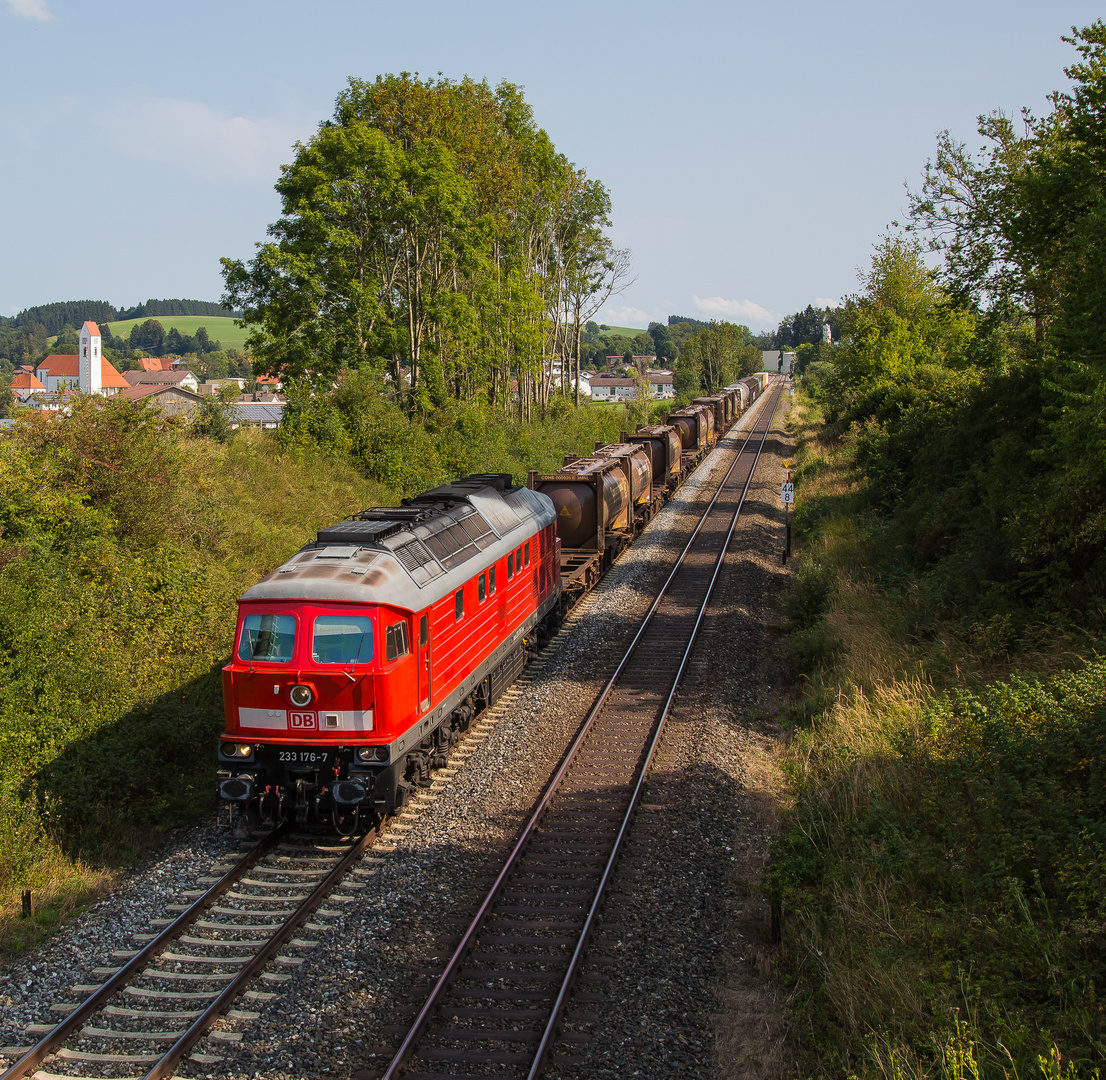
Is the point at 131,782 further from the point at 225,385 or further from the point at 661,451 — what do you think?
the point at 225,385

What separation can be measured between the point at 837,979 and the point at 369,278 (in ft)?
92.3

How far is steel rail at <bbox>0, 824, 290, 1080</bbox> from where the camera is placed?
7.19 metres

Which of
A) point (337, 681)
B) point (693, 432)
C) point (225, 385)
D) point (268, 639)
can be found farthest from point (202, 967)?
point (693, 432)

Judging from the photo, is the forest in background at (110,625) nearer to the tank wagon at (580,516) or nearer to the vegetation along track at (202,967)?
the vegetation along track at (202,967)

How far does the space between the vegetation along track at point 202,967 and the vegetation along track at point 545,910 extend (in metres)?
1.69

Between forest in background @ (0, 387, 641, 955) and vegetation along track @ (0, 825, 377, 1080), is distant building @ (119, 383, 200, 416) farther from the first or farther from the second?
vegetation along track @ (0, 825, 377, 1080)

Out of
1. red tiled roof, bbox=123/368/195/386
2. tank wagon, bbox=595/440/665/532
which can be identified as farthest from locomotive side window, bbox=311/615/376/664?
red tiled roof, bbox=123/368/195/386

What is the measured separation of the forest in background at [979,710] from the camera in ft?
22.5

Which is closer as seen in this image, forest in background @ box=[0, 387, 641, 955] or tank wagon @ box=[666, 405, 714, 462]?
forest in background @ box=[0, 387, 641, 955]

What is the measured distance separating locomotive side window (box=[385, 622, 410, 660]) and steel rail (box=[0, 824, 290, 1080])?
2749 millimetres

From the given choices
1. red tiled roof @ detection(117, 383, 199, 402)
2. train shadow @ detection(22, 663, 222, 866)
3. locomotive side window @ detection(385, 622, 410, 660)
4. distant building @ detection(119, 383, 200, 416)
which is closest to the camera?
locomotive side window @ detection(385, 622, 410, 660)

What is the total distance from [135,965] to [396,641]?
432 cm

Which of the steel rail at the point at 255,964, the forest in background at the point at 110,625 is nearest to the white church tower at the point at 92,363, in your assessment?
the forest in background at the point at 110,625

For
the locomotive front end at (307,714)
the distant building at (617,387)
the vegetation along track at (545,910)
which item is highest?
the distant building at (617,387)
